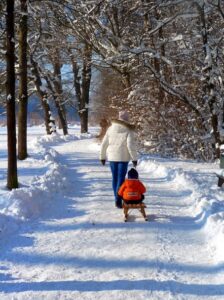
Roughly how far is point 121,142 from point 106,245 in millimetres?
2926

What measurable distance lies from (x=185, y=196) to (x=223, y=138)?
867cm

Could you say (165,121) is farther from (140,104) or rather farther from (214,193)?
(214,193)

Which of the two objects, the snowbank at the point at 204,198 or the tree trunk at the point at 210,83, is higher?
the tree trunk at the point at 210,83

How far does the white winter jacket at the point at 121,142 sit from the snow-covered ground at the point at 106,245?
102 cm

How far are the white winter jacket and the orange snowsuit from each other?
90 centimetres

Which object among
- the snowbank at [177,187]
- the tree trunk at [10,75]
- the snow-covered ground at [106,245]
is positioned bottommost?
the snow-covered ground at [106,245]

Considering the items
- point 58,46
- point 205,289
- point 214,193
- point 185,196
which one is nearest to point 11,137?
point 185,196

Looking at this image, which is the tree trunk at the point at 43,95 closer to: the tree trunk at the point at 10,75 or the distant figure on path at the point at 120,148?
the tree trunk at the point at 10,75

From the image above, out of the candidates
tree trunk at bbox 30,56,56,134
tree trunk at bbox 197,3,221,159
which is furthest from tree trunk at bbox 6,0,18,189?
tree trunk at bbox 30,56,56,134

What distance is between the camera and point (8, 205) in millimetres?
7969

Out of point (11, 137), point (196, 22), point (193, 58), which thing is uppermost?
point (196, 22)

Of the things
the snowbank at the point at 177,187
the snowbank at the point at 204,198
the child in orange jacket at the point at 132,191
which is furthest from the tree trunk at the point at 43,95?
the child in orange jacket at the point at 132,191

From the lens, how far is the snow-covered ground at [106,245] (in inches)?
194

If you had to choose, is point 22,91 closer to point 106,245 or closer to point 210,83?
point 210,83
